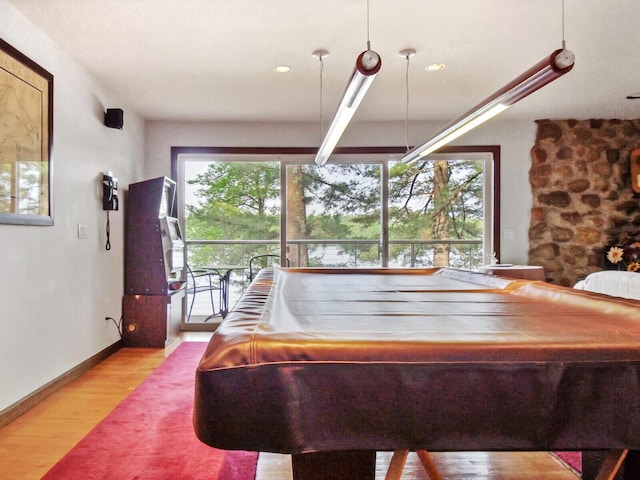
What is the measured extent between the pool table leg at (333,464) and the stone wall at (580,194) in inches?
170

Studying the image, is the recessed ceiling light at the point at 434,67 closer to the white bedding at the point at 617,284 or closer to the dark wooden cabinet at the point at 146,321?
the white bedding at the point at 617,284

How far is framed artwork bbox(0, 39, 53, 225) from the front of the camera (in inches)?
95.3

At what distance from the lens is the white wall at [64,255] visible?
8.28 feet

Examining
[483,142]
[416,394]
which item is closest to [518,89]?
[416,394]

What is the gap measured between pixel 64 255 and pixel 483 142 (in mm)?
4154

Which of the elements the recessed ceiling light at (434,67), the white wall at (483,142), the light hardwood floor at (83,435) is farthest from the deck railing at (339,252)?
the recessed ceiling light at (434,67)

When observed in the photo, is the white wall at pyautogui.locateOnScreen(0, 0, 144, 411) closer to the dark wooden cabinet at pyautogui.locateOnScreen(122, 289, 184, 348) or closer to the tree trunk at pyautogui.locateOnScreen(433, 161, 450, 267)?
the dark wooden cabinet at pyautogui.locateOnScreen(122, 289, 184, 348)

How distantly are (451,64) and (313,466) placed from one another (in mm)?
3044

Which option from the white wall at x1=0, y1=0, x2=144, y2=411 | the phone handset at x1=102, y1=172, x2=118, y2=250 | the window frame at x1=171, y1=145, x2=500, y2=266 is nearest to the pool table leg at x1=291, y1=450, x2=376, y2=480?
the white wall at x1=0, y1=0, x2=144, y2=411

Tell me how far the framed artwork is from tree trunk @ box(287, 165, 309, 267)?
254 cm

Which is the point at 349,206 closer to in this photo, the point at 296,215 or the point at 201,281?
the point at 296,215

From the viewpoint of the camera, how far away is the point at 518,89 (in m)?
1.85

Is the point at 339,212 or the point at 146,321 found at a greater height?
the point at 339,212

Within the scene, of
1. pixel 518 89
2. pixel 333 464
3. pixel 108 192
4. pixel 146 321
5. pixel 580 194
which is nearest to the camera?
pixel 333 464
